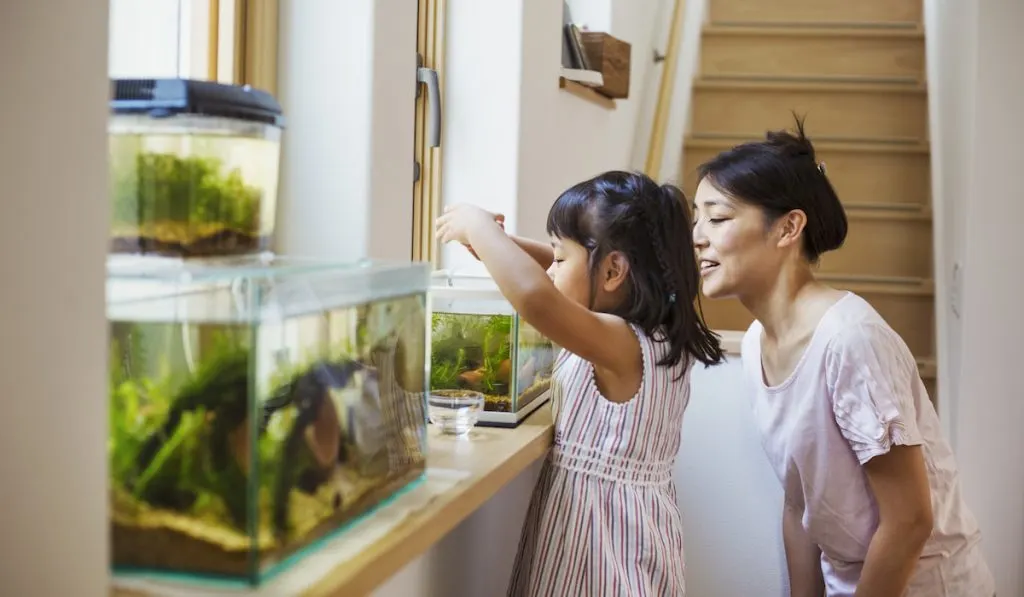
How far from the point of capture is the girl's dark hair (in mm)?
1633

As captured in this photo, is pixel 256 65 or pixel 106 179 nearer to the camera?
pixel 106 179

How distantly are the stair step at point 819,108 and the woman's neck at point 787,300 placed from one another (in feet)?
8.03

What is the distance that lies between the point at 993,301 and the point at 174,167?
2.23 metres

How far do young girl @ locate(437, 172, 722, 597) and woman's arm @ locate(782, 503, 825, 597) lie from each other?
16.2 inches

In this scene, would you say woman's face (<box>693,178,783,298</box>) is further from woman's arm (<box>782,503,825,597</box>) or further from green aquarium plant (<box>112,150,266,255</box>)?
green aquarium plant (<box>112,150,266,255</box>)

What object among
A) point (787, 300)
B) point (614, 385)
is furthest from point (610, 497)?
point (787, 300)

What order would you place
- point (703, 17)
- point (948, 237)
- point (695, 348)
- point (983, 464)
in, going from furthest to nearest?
1. point (703, 17)
2. point (948, 237)
3. point (983, 464)
4. point (695, 348)

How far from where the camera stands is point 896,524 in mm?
1651

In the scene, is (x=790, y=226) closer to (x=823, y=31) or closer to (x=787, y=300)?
(x=787, y=300)

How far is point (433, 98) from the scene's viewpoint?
86.0 inches

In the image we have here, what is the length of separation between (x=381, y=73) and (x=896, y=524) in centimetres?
104

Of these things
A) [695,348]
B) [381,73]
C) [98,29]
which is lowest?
[695,348]

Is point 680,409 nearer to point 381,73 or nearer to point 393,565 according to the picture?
point 381,73

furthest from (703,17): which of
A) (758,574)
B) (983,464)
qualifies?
(758,574)
